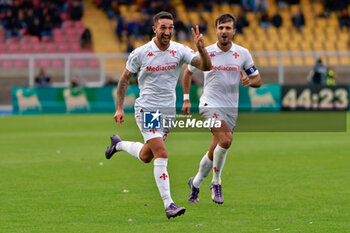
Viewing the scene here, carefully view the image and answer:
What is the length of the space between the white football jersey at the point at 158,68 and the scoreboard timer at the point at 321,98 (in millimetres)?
21854

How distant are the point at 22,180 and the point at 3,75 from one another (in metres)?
21.6

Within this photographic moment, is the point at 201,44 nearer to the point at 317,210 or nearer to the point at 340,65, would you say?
the point at 317,210

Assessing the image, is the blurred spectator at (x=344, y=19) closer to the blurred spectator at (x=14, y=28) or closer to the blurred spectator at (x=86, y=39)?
the blurred spectator at (x=86, y=39)

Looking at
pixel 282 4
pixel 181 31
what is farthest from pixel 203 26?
pixel 282 4

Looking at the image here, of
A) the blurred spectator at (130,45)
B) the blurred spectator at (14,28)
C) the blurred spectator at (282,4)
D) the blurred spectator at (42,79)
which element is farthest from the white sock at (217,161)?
the blurred spectator at (282,4)

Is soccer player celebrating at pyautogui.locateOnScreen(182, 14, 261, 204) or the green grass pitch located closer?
the green grass pitch

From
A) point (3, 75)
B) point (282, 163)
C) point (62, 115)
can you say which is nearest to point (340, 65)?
point (62, 115)

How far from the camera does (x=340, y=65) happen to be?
34031mm

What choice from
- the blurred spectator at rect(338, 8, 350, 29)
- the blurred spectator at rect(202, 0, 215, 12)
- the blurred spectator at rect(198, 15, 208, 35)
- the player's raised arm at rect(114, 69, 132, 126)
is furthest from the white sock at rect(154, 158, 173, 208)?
the blurred spectator at rect(338, 8, 350, 29)

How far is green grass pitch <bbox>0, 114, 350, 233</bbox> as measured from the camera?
8.37 meters

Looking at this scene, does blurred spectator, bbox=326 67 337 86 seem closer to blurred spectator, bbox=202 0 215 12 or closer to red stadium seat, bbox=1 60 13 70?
blurred spectator, bbox=202 0 215 12

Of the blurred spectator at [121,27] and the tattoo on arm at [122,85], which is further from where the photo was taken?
the blurred spectator at [121,27]

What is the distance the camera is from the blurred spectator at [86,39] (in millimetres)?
36281

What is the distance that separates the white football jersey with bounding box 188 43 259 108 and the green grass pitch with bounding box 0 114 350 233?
4.29 feet
